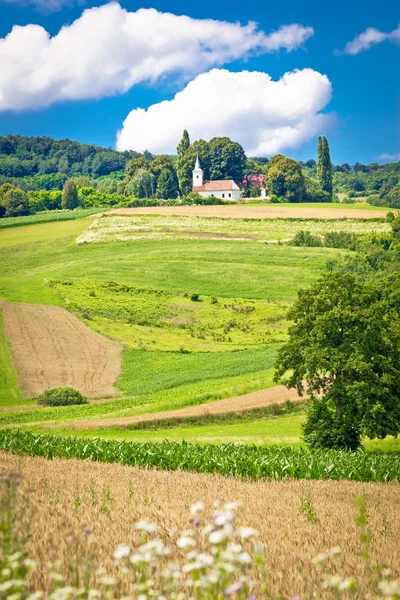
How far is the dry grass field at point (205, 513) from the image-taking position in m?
6.02

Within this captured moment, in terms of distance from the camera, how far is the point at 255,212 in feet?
468

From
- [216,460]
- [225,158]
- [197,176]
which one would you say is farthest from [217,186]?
[216,460]

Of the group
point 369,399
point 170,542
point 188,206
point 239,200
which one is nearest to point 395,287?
point 369,399

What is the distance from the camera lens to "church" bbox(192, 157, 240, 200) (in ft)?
597

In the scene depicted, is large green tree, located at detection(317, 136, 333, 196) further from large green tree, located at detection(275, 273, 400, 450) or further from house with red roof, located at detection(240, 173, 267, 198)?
large green tree, located at detection(275, 273, 400, 450)

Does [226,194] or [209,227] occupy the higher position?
[226,194]

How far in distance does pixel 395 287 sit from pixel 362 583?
204ft

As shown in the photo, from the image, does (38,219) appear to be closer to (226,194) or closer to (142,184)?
(142,184)

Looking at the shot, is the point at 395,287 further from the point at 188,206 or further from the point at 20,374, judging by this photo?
the point at 188,206

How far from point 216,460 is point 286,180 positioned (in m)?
163

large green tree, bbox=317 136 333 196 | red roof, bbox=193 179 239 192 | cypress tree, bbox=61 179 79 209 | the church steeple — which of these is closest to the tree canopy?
cypress tree, bbox=61 179 79 209

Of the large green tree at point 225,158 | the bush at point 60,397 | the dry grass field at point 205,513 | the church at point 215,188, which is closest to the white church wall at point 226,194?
the church at point 215,188

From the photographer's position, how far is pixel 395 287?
65250 millimetres

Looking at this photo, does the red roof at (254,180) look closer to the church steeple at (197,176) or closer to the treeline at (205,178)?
the treeline at (205,178)
